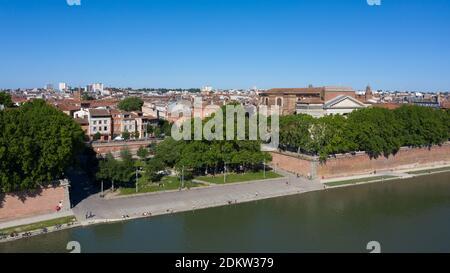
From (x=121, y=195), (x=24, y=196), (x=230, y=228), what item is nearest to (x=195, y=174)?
(x=121, y=195)

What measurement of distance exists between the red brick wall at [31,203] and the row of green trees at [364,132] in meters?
12.9

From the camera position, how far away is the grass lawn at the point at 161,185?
18153 mm

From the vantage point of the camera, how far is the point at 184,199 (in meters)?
17.6

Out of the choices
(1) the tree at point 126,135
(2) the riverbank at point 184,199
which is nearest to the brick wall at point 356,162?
(2) the riverbank at point 184,199

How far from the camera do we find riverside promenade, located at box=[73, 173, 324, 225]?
15609 mm

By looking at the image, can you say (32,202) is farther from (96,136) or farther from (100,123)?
(100,123)

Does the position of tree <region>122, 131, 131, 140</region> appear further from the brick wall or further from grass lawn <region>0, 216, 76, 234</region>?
grass lawn <region>0, 216, 76, 234</region>

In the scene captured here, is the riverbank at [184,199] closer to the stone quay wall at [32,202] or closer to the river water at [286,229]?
the river water at [286,229]

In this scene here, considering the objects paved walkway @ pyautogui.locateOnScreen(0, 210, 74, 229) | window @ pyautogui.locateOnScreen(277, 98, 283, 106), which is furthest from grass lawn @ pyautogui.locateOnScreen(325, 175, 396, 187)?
window @ pyautogui.locateOnScreen(277, 98, 283, 106)

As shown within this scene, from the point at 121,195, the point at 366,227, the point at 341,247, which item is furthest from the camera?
the point at 121,195

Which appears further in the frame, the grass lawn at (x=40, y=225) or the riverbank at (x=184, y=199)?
the riverbank at (x=184, y=199)
